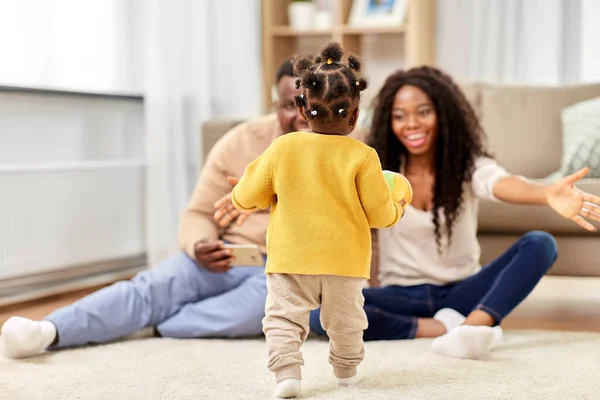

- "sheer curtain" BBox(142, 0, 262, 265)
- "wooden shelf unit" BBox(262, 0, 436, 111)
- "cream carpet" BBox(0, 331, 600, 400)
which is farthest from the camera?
"wooden shelf unit" BBox(262, 0, 436, 111)

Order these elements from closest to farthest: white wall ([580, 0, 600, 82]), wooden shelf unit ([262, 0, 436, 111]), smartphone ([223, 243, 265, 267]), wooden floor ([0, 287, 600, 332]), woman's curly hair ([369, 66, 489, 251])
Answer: smartphone ([223, 243, 265, 267]), woman's curly hair ([369, 66, 489, 251]), wooden floor ([0, 287, 600, 332]), white wall ([580, 0, 600, 82]), wooden shelf unit ([262, 0, 436, 111])

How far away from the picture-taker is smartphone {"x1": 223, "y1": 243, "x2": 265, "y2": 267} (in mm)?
1997

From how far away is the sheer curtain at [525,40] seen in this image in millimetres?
3799

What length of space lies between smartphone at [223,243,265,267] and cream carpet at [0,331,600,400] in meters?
0.20

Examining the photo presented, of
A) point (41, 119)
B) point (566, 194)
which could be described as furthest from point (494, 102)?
point (41, 119)

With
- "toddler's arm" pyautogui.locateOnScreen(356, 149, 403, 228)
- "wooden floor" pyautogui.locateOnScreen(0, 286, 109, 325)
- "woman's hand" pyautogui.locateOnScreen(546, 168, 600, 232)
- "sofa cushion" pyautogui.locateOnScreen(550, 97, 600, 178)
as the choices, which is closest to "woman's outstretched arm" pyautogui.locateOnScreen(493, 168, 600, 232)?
"woman's hand" pyautogui.locateOnScreen(546, 168, 600, 232)

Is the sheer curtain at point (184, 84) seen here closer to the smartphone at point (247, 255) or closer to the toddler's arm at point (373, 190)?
the smartphone at point (247, 255)

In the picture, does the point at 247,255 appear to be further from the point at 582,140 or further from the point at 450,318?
the point at 582,140

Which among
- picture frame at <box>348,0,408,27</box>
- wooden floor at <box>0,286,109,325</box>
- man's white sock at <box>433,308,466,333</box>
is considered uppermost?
picture frame at <box>348,0,408,27</box>

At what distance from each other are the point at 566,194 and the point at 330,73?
2.09 ft

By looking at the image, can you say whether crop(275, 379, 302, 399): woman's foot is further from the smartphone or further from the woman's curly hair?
the woman's curly hair

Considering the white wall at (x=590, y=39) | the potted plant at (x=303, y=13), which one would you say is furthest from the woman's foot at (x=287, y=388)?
the potted plant at (x=303, y=13)

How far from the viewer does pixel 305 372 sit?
5.65ft

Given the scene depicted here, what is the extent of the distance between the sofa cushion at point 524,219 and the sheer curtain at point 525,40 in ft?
4.69
